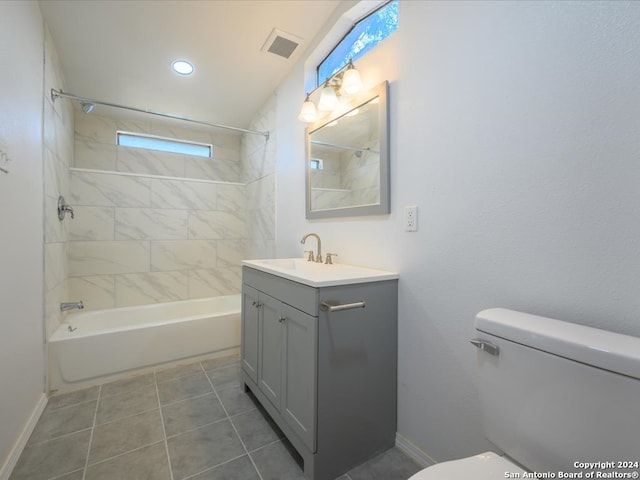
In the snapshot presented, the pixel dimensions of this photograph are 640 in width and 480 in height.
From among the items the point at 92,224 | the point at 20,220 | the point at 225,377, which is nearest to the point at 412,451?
the point at 225,377

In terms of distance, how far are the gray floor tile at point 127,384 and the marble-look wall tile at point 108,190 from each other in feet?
5.68

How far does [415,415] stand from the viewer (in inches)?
50.8

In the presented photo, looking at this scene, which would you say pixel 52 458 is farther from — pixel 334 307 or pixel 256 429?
pixel 334 307

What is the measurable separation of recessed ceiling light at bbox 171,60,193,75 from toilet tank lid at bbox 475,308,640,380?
105 inches

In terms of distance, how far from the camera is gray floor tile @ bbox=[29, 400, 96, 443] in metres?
1.46

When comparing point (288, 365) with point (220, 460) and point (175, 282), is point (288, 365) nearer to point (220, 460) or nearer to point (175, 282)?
point (220, 460)

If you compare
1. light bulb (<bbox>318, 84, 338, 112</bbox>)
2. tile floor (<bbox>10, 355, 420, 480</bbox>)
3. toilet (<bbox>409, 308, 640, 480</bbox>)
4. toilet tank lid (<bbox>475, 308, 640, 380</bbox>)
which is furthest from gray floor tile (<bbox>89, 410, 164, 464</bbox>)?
light bulb (<bbox>318, 84, 338, 112</bbox>)

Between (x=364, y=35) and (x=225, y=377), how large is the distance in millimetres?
2538

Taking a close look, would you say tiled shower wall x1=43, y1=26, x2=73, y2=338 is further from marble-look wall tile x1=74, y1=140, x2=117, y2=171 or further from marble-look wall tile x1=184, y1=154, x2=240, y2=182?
marble-look wall tile x1=184, y1=154, x2=240, y2=182

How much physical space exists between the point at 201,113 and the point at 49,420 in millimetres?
2831

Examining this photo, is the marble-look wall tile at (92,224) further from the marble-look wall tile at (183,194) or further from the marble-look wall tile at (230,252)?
the marble-look wall tile at (230,252)

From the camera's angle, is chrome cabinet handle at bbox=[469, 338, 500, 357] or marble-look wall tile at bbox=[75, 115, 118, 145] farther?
marble-look wall tile at bbox=[75, 115, 118, 145]

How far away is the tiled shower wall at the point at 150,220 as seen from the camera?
273cm

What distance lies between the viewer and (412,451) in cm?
130
